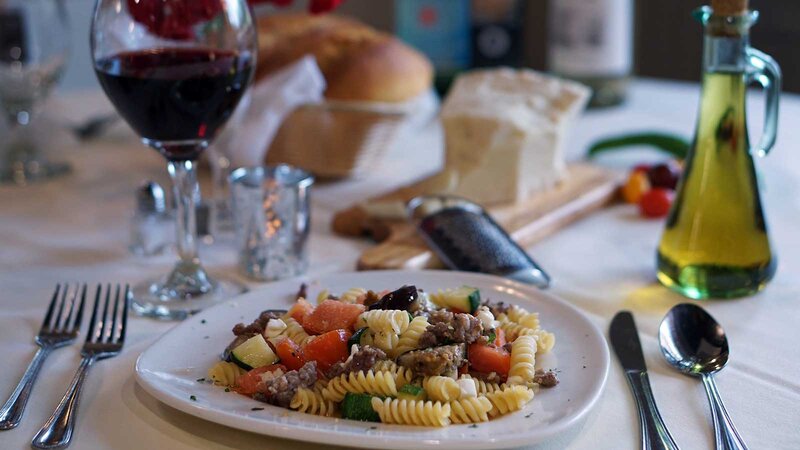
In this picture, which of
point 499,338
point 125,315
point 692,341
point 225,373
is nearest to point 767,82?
point 692,341

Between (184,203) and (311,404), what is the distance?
1.96 feet

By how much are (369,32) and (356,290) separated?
5.24 ft

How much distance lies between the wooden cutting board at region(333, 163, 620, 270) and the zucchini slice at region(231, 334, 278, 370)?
54cm

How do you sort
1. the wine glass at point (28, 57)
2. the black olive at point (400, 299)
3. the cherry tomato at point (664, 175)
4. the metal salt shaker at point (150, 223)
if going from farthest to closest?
1. the wine glass at point (28, 57)
2. the cherry tomato at point (664, 175)
3. the metal salt shaker at point (150, 223)
4. the black olive at point (400, 299)

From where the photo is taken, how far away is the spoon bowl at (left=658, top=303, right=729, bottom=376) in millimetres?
1223

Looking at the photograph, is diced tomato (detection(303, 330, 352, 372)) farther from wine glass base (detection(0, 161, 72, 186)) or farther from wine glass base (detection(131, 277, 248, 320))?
Answer: wine glass base (detection(0, 161, 72, 186))

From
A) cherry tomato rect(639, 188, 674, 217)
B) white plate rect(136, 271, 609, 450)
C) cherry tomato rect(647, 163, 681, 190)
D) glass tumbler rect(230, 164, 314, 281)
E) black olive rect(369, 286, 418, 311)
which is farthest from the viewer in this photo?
cherry tomato rect(647, 163, 681, 190)

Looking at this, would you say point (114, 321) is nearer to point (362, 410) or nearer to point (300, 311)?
point (300, 311)

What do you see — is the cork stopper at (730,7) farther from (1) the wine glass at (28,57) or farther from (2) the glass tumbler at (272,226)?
(1) the wine glass at (28,57)

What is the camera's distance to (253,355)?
1114 mm

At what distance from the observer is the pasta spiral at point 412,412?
39.1 inches

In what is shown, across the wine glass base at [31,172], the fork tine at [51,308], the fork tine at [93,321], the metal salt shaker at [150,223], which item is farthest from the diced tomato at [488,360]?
the wine glass base at [31,172]

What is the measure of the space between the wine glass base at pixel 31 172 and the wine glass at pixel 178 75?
3.28ft

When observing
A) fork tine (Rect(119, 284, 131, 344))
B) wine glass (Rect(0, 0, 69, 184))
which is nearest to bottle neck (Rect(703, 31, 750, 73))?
fork tine (Rect(119, 284, 131, 344))
